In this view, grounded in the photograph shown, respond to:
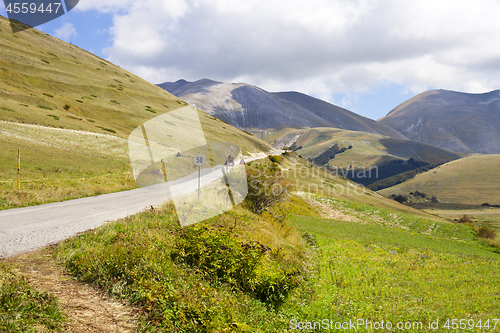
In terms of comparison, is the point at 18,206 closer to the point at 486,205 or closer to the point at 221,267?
the point at 221,267

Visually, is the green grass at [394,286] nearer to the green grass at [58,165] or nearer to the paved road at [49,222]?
the paved road at [49,222]

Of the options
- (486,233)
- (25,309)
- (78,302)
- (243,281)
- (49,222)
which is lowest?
(486,233)

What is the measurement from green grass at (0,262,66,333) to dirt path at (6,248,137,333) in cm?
22

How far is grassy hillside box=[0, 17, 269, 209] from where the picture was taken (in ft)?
72.6

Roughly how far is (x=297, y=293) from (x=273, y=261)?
182 centimetres

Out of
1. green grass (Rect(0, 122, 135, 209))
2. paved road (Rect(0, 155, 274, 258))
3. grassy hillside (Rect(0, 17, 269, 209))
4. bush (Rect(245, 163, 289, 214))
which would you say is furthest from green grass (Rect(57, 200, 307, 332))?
bush (Rect(245, 163, 289, 214))

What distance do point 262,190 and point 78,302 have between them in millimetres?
16716

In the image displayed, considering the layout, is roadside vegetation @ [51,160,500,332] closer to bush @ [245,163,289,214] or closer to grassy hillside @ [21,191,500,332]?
grassy hillside @ [21,191,500,332]

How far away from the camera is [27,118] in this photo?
4291 centimetres

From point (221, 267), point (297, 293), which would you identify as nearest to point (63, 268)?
point (221, 267)

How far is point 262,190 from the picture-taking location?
2192cm

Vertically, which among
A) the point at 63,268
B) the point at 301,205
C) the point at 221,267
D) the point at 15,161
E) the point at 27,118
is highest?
the point at 27,118

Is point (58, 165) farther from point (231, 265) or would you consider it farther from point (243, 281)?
point (243, 281)

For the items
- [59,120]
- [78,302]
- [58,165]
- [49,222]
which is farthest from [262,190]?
[59,120]
